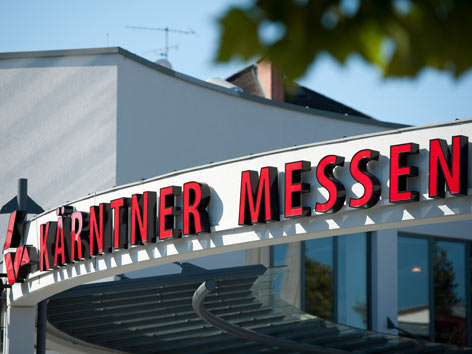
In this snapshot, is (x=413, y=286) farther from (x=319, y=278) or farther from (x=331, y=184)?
(x=331, y=184)

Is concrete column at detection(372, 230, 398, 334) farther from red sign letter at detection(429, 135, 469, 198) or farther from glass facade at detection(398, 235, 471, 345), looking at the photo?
red sign letter at detection(429, 135, 469, 198)

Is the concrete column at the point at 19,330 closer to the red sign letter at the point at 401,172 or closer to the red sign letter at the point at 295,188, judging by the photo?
the red sign letter at the point at 295,188

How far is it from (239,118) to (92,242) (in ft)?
32.7

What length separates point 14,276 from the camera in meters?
15.0

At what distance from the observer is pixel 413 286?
24.6 metres

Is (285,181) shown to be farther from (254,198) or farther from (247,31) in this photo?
(247,31)

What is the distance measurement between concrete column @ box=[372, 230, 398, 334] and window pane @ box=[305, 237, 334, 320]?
51.5 inches

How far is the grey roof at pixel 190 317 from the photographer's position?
1588cm

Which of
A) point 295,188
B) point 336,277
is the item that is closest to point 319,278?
point 336,277

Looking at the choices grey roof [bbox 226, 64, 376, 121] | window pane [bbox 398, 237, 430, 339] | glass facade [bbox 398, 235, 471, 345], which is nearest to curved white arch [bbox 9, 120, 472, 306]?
window pane [bbox 398, 237, 430, 339]

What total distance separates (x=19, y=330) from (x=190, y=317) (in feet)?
12.8

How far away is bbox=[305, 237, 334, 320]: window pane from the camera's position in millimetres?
22719

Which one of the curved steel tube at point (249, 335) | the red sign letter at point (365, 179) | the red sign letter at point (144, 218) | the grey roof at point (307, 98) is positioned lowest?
the curved steel tube at point (249, 335)

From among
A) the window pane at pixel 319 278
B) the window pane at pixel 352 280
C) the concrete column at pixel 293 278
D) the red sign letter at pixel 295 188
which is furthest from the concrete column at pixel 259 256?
the red sign letter at pixel 295 188
